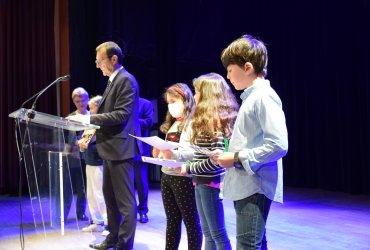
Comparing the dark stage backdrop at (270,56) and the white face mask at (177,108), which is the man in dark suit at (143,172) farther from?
the dark stage backdrop at (270,56)

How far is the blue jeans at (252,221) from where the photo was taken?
1551mm

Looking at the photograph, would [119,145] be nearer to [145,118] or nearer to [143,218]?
[143,218]

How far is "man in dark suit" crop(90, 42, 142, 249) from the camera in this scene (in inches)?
115

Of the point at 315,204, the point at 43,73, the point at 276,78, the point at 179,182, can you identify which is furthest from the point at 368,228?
the point at 43,73

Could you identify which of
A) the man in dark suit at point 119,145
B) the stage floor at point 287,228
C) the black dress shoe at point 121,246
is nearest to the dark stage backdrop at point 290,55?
the stage floor at point 287,228

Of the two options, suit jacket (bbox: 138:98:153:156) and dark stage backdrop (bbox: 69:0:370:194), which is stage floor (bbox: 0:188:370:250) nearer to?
suit jacket (bbox: 138:98:153:156)

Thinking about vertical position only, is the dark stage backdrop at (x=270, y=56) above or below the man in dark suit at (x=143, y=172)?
above

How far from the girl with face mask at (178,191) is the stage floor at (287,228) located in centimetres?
70

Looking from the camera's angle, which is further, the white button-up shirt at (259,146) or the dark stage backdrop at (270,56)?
the dark stage backdrop at (270,56)

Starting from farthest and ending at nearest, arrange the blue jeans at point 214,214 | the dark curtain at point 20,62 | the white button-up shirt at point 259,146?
the dark curtain at point 20,62 → the blue jeans at point 214,214 → the white button-up shirt at point 259,146

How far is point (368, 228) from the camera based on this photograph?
149 inches

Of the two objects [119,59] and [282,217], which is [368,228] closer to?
[282,217]

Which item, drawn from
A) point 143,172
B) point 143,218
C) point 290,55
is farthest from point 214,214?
point 290,55

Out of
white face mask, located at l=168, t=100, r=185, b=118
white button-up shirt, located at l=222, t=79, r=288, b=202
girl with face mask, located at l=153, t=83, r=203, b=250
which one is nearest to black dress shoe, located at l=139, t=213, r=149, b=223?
girl with face mask, located at l=153, t=83, r=203, b=250
